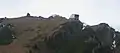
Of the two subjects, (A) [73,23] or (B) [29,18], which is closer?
(A) [73,23]

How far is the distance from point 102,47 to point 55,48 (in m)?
4.00

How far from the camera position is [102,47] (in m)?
23.7

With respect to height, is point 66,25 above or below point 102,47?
above

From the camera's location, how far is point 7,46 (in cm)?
2227

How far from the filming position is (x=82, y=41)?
2217cm

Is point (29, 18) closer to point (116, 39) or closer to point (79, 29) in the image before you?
point (79, 29)

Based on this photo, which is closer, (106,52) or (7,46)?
(7,46)

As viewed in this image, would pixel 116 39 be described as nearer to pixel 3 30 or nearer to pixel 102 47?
pixel 102 47

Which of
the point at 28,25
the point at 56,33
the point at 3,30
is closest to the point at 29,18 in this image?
the point at 28,25

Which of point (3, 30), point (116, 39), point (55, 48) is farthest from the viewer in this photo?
point (116, 39)

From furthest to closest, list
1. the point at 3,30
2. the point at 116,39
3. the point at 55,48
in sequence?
the point at 116,39 < the point at 3,30 < the point at 55,48

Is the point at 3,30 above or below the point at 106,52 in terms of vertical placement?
above

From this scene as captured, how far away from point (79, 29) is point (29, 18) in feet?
18.3

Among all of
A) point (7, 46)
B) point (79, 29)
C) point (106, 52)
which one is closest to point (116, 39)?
point (106, 52)
